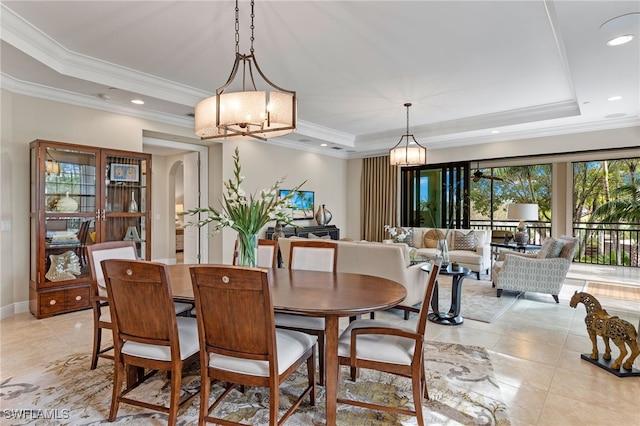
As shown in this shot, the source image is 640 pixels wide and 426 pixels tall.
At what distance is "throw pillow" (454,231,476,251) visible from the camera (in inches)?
247

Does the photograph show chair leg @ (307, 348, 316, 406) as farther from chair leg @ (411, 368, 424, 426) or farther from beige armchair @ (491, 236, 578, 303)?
beige armchair @ (491, 236, 578, 303)

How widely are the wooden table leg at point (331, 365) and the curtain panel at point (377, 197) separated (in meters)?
6.39

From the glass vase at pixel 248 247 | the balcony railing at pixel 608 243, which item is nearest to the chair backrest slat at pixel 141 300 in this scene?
the glass vase at pixel 248 247

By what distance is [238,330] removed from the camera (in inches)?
64.8

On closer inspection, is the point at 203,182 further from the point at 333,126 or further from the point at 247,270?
the point at 247,270

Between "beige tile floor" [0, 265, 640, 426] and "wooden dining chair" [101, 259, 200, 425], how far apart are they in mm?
1030

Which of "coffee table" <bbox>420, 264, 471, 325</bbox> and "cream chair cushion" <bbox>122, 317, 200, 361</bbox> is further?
"coffee table" <bbox>420, 264, 471, 325</bbox>

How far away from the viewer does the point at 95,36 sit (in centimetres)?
312

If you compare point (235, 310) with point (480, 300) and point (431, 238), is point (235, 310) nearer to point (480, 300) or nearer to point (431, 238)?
point (480, 300)

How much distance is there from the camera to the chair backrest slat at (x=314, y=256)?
286cm

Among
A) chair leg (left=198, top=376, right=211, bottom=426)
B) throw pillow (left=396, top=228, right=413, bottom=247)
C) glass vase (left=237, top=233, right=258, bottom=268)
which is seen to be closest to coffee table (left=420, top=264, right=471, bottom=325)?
glass vase (left=237, top=233, right=258, bottom=268)

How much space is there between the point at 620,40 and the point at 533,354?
2627mm

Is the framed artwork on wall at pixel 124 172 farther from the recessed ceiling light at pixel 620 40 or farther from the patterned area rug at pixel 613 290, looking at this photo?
the patterned area rug at pixel 613 290

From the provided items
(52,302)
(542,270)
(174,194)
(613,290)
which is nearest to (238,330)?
(52,302)
